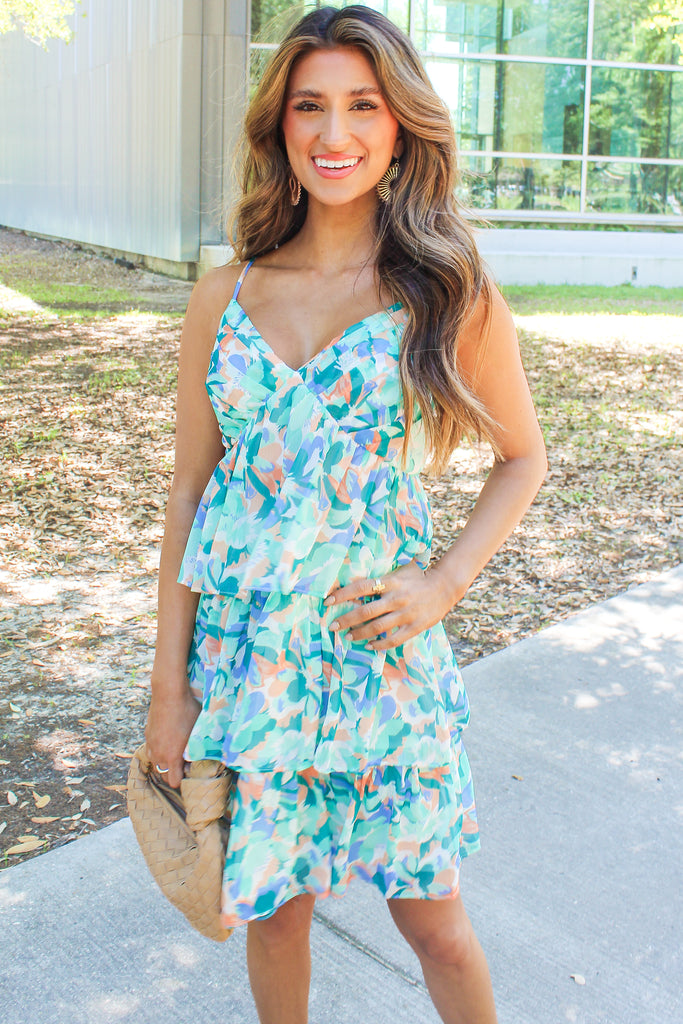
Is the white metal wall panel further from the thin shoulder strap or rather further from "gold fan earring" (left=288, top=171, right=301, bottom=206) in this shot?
the thin shoulder strap

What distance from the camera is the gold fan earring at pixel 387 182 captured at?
2.01 meters

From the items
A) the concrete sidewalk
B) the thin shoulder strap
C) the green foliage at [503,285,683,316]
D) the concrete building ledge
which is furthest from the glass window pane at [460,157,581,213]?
the thin shoulder strap

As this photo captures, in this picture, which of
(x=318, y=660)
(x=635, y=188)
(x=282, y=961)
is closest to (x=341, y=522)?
(x=318, y=660)

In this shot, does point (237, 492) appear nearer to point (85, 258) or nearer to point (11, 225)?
point (85, 258)

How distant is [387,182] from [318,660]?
876 mm

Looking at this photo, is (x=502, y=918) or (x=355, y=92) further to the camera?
(x=502, y=918)

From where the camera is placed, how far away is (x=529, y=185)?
18.8 m

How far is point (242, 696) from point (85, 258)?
20.5 m

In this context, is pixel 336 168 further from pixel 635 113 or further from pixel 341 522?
pixel 635 113

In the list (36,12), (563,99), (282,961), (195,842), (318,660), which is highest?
(36,12)

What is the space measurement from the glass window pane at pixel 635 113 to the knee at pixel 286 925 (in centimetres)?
1886

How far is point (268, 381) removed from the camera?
185 centimetres

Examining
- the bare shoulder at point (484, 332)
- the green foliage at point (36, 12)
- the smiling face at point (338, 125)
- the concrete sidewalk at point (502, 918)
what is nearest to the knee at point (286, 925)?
the concrete sidewalk at point (502, 918)

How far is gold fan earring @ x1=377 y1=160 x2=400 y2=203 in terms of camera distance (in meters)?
2.01
